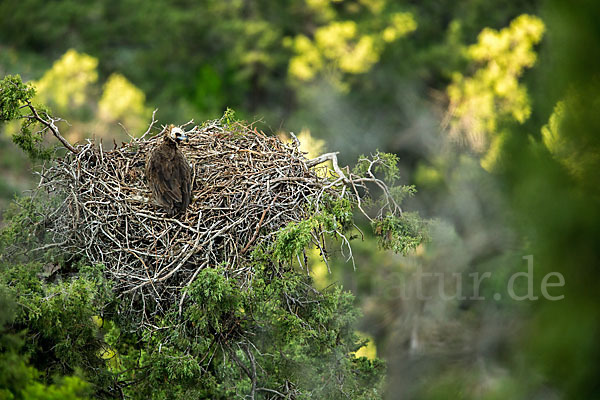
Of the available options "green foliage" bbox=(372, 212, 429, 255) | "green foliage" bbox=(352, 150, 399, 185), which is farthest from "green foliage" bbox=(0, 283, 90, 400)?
"green foliage" bbox=(352, 150, 399, 185)

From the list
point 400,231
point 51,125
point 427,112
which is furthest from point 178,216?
point 427,112

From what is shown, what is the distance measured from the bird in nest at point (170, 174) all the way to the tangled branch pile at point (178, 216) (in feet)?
0.29

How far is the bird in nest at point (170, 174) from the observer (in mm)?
5469

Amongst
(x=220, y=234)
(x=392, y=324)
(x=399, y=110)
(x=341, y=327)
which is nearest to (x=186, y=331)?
(x=220, y=234)

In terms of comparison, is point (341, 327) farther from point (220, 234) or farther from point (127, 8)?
point (127, 8)

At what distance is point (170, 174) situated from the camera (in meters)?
5.46

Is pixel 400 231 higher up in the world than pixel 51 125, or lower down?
higher up

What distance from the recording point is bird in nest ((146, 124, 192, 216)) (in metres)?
5.47

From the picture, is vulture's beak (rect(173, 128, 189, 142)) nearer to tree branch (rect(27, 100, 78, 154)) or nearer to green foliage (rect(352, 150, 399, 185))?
tree branch (rect(27, 100, 78, 154))

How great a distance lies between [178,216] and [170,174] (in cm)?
33

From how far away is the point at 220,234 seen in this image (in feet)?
17.4

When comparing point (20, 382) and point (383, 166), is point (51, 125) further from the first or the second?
point (383, 166)

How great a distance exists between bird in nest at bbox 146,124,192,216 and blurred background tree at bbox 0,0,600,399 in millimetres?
1262

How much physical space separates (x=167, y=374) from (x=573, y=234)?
3.43 metres
